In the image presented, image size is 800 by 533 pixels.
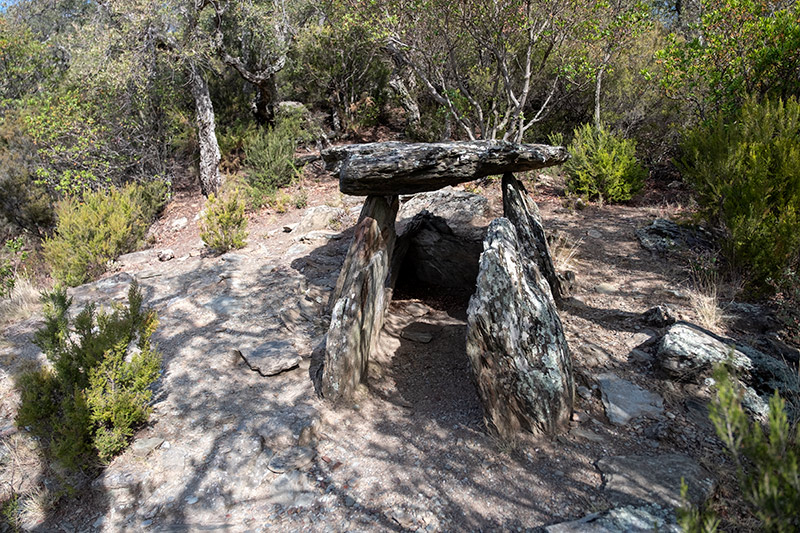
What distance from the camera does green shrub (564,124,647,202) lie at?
27.5 ft

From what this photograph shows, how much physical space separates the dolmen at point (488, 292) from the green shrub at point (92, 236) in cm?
473

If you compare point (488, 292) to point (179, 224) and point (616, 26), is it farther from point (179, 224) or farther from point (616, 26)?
point (179, 224)

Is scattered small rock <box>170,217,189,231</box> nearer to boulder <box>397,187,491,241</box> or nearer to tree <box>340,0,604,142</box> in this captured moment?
boulder <box>397,187,491,241</box>

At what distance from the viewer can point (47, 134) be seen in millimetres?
9469

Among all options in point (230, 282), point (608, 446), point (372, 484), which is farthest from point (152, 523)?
point (230, 282)

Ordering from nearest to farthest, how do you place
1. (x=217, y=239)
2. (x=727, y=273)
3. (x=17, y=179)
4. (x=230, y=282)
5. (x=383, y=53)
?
(x=727, y=273) → (x=230, y=282) → (x=217, y=239) → (x=17, y=179) → (x=383, y=53)

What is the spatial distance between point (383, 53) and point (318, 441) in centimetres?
1239

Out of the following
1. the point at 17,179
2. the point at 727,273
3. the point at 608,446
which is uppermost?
the point at 17,179

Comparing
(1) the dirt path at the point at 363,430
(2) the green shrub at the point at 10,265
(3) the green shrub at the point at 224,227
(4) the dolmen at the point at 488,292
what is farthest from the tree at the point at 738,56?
(2) the green shrub at the point at 10,265

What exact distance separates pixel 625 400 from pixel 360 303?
95.2 inches

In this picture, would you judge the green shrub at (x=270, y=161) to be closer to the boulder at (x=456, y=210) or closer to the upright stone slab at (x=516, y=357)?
the boulder at (x=456, y=210)

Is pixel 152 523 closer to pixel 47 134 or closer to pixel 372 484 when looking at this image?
pixel 372 484

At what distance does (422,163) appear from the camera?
4.52 metres

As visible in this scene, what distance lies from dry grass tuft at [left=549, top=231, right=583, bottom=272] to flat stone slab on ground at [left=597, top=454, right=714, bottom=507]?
10.0 ft
